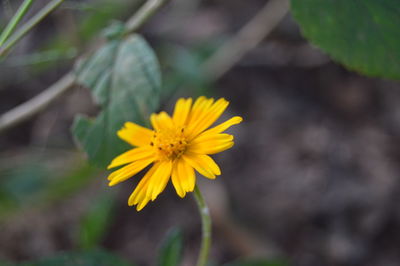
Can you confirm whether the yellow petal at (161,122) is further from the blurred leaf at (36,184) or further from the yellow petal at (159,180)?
the blurred leaf at (36,184)

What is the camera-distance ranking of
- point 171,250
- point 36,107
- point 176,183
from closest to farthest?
point 176,183 → point 171,250 → point 36,107

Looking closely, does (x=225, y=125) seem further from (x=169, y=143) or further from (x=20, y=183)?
(x=20, y=183)

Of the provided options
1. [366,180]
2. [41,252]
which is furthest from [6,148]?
[366,180]

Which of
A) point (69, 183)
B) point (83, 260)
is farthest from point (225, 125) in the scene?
point (69, 183)

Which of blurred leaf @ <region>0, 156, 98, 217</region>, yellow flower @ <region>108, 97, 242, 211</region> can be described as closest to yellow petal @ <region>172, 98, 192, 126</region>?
yellow flower @ <region>108, 97, 242, 211</region>

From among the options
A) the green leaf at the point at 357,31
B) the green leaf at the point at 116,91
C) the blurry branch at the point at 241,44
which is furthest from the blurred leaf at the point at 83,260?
the blurry branch at the point at 241,44

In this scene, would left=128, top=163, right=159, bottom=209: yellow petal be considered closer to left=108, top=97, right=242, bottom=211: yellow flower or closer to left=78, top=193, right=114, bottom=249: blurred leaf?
left=108, top=97, right=242, bottom=211: yellow flower
